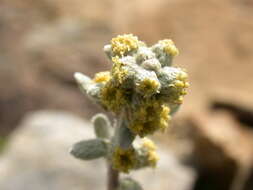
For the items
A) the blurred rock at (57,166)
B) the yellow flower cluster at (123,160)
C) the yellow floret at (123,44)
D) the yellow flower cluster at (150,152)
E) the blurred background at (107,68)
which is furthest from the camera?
the blurred background at (107,68)

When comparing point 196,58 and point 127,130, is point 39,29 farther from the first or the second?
point 127,130

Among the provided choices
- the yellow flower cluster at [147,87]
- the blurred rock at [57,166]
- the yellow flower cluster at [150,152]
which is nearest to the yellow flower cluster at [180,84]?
the yellow flower cluster at [147,87]

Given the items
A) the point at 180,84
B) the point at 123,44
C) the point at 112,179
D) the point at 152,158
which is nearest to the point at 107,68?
the point at 152,158

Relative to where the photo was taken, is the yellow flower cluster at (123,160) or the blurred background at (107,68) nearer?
the yellow flower cluster at (123,160)

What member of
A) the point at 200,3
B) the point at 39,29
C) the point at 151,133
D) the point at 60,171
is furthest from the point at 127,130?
the point at 200,3

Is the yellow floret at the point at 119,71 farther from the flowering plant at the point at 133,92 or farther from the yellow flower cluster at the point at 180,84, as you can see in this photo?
the yellow flower cluster at the point at 180,84

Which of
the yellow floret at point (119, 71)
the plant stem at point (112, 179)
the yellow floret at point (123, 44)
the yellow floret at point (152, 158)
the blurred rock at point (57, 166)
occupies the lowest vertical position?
A: the plant stem at point (112, 179)

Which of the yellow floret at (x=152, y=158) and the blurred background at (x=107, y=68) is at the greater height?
the blurred background at (x=107, y=68)

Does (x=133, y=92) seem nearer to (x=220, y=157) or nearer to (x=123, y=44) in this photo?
(x=123, y=44)
